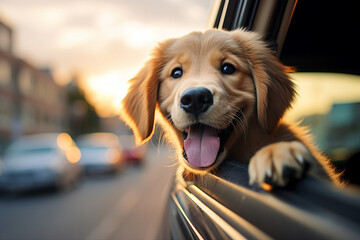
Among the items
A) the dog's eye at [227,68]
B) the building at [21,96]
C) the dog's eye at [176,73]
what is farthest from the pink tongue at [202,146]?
the building at [21,96]

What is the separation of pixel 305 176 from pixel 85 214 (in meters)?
8.35

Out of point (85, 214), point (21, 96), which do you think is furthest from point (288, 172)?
point (21, 96)

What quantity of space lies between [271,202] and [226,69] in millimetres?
1586

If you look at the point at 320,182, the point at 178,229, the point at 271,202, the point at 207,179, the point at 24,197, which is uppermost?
the point at 320,182

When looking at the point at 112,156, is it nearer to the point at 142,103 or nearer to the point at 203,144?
the point at 142,103

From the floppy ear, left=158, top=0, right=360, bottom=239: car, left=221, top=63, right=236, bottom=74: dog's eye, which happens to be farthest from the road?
left=221, top=63, right=236, bottom=74: dog's eye

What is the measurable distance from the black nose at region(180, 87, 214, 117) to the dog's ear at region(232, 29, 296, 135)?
301mm

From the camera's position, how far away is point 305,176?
0.95 m

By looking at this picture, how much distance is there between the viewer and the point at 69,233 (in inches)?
265

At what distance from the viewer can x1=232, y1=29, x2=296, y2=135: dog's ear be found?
6.43ft

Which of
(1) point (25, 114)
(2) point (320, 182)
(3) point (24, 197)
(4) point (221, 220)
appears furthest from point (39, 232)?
(1) point (25, 114)

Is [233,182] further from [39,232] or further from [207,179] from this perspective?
[39,232]

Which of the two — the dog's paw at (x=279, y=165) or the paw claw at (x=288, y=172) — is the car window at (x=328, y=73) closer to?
the dog's paw at (x=279, y=165)

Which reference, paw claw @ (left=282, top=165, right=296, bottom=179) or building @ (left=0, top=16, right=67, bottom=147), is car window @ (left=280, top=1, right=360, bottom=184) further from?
building @ (left=0, top=16, right=67, bottom=147)
